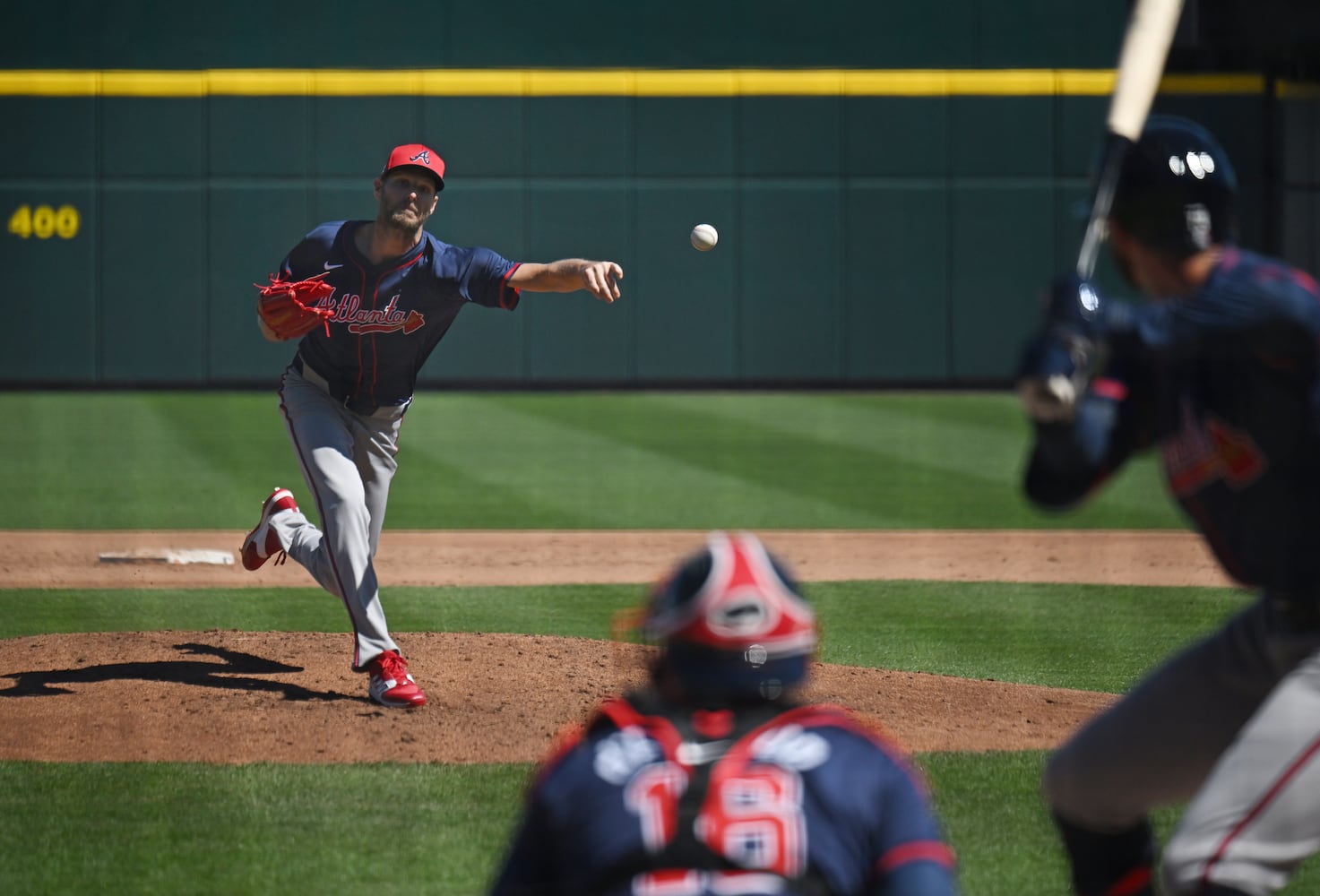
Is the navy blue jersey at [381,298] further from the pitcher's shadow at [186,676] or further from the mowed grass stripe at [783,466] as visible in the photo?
the mowed grass stripe at [783,466]

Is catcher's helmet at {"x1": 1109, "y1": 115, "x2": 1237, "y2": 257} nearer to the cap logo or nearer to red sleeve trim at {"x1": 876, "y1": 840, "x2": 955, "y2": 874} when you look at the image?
the cap logo

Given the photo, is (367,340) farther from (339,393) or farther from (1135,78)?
(1135,78)

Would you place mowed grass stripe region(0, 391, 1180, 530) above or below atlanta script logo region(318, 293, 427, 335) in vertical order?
below

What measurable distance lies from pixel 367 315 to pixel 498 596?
3.14 meters

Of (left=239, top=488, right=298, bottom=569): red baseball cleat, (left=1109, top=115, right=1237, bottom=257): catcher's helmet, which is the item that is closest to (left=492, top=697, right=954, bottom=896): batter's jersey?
(left=1109, top=115, right=1237, bottom=257): catcher's helmet

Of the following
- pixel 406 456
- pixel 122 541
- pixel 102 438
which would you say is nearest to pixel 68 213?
pixel 102 438

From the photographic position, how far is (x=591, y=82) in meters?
22.5

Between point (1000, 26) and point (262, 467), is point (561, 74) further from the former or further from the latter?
point (262, 467)

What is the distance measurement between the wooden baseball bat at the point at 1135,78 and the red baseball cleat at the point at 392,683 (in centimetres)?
326

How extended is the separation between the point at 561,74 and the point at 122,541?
13150 mm

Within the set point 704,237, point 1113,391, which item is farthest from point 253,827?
point 704,237

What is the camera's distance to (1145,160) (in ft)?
9.64

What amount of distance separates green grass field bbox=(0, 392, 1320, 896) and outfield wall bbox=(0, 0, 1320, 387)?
1044 millimetres

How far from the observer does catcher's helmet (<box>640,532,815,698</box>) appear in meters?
2.07
